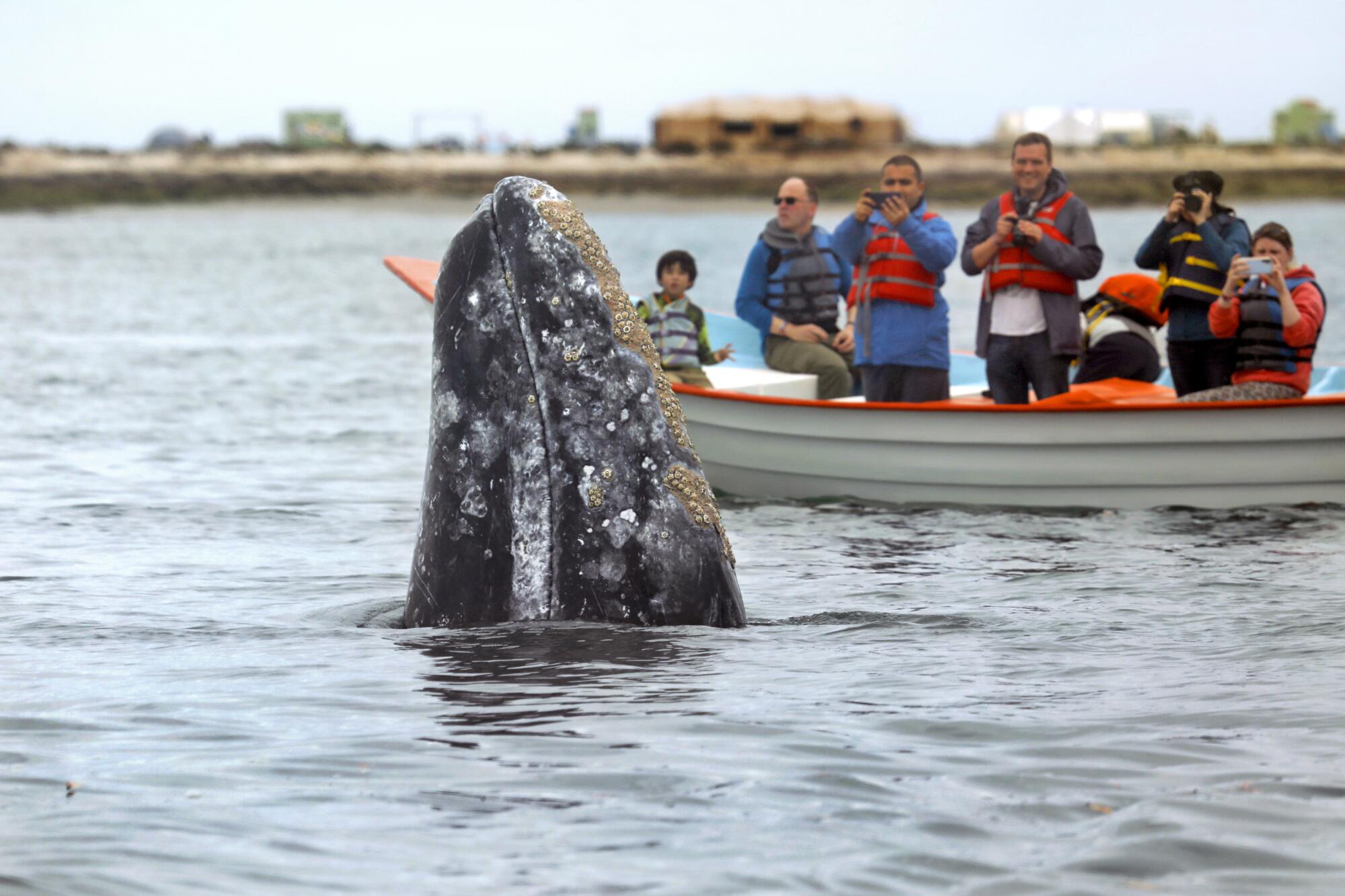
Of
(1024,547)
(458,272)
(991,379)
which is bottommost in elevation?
(1024,547)

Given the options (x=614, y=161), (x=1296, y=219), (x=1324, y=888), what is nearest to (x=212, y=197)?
(x=614, y=161)

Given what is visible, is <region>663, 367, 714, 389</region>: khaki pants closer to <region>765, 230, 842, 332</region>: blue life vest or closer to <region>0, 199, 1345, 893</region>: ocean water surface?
<region>765, 230, 842, 332</region>: blue life vest

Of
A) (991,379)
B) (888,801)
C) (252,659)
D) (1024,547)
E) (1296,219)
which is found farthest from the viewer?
(1296,219)

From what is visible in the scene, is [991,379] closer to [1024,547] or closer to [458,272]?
[1024,547]

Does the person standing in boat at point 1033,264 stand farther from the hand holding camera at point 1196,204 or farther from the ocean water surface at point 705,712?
the ocean water surface at point 705,712

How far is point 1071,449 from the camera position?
1112cm

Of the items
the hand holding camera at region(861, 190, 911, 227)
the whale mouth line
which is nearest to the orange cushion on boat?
the hand holding camera at region(861, 190, 911, 227)

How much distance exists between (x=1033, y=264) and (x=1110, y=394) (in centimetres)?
144

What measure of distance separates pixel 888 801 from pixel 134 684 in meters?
2.77

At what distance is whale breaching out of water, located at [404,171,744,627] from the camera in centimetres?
557

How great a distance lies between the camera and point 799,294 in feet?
42.3

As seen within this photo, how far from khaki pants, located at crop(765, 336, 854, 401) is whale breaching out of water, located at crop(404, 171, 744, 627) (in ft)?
24.7

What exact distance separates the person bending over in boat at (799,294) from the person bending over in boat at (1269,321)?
2.87 meters

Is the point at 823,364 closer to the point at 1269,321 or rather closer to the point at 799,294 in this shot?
the point at 799,294
